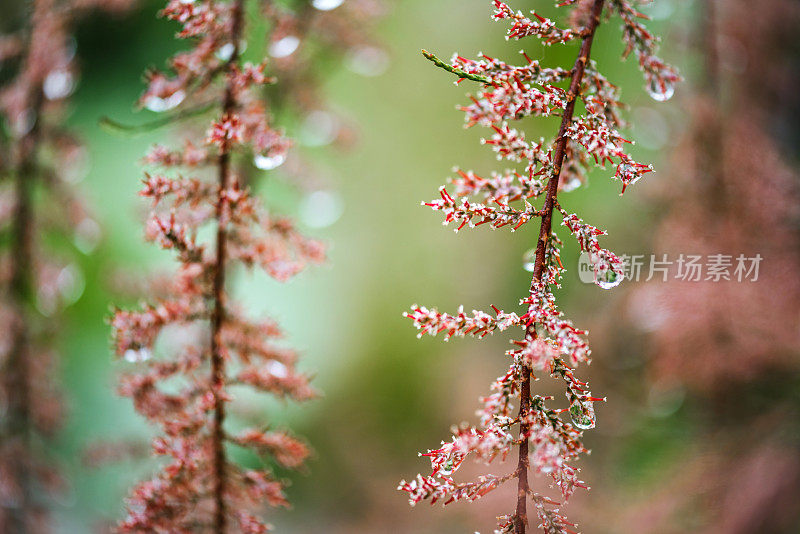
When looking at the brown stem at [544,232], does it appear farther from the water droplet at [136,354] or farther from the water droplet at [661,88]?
the water droplet at [136,354]

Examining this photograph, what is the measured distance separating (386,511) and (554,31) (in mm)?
1940

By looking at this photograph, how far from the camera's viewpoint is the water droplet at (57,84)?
3.44 ft

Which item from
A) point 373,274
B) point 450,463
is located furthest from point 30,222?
point 373,274

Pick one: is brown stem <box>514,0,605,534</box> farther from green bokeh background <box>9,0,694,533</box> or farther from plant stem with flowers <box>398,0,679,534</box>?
green bokeh background <box>9,0,694,533</box>

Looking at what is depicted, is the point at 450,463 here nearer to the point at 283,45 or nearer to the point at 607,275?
the point at 607,275

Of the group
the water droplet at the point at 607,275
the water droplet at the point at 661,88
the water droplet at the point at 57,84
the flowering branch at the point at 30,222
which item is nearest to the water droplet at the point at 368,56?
the flowering branch at the point at 30,222

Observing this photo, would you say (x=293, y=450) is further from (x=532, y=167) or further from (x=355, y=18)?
(x=355, y=18)

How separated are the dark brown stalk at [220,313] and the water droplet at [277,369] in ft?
0.25

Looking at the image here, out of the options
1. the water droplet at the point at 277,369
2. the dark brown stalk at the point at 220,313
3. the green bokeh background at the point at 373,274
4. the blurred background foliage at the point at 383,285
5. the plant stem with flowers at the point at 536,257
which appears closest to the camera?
the plant stem with flowers at the point at 536,257

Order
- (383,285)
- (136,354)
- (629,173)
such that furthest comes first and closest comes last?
1. (383,285)
2. (136,354)
3. (629,173)

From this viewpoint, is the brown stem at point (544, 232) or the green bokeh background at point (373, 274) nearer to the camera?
the brown stem at point (544, 232)

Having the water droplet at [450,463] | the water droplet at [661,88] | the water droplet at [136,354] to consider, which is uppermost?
the water droplet at [661,88]

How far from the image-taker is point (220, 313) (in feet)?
2.16

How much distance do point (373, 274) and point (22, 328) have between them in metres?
1.67
